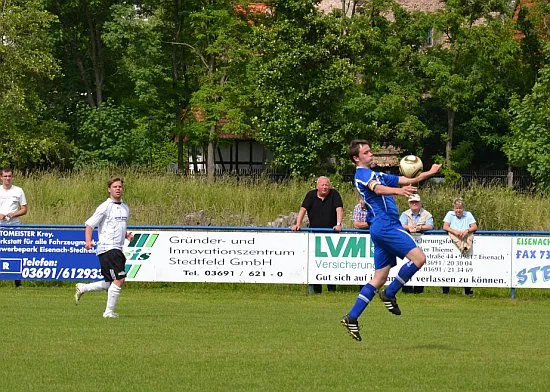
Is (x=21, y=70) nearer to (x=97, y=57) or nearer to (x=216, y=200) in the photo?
(x=97, y=57)

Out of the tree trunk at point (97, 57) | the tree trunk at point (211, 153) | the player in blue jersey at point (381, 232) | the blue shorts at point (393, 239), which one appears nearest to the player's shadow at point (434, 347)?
the player in blue jersey at point (381, 232)

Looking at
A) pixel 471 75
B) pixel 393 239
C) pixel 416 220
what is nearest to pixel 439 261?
pixel 416 220

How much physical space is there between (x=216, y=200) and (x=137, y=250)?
10334mm

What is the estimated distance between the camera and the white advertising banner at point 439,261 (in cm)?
2116

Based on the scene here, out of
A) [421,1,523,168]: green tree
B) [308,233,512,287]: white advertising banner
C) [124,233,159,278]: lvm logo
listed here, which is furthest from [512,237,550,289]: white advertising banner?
[421,1,523,168]: green tree

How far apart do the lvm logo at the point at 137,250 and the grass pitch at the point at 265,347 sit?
6.50 feet

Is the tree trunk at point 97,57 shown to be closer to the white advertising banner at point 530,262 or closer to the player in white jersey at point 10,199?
the player in white jersey at point 10,199

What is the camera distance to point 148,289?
22438 mm

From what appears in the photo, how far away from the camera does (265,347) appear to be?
12.2m

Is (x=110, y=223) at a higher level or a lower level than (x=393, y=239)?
lower

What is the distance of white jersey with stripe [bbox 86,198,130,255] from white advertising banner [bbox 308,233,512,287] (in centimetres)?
645

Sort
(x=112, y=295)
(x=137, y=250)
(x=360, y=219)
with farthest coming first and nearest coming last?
(x=137, y=250) < (x=360, y=219) < (x=112, y=295)

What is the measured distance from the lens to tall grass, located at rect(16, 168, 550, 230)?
91.1ft

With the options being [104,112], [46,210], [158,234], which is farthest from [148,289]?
[104,112]
